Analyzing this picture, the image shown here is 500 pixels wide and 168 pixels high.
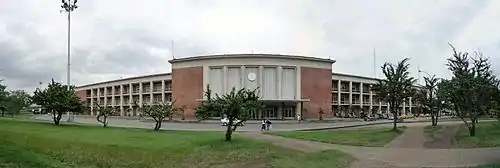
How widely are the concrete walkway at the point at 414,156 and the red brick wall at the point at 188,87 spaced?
6149cm

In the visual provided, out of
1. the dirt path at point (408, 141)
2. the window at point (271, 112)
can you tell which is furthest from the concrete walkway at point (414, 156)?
the window at point (271, 112)

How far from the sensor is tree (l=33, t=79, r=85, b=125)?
4584 cm

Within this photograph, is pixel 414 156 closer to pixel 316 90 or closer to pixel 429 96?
pixel 429 96

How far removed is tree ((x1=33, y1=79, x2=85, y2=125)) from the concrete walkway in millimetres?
27164

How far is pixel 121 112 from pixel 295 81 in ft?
164

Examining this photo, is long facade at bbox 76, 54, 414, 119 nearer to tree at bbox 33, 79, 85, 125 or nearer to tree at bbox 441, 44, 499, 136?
tree at bbox 33, 79, 85, 125

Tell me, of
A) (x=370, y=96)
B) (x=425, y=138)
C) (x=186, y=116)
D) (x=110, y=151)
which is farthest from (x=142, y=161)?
(x=370, y=96)

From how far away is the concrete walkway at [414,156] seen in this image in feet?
64.7

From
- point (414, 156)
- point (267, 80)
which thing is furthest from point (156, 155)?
point (267, 80)

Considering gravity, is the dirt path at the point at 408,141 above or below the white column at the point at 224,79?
below

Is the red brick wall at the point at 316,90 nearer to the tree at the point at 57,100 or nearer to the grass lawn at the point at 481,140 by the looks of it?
the tree at the point at 57,100

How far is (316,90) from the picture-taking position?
90125 millimetres

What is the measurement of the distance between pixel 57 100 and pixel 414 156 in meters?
35.1

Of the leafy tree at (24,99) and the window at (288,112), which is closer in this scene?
the leafy tree at (24,99)
